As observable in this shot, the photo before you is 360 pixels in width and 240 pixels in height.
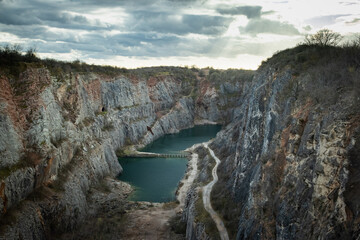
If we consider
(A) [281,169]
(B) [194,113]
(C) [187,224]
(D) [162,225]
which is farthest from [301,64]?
(B) [194,113]

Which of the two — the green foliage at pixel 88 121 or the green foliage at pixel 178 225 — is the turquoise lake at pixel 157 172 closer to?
the green foliage at pixel 178 225

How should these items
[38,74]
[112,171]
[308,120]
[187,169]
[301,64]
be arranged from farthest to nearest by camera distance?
[187,169]
[112,171]
[38,74]
[301,64]
[308,120]

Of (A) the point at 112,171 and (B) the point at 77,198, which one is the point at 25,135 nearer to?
(B) the point at 77,198

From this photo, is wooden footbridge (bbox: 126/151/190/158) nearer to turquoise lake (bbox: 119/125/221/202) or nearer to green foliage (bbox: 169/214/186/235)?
turquoise lake (bbox: 119/125/221/202)

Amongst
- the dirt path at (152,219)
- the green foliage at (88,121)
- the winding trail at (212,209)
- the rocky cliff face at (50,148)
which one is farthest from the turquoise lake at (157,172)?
the green foliage at (88,121)

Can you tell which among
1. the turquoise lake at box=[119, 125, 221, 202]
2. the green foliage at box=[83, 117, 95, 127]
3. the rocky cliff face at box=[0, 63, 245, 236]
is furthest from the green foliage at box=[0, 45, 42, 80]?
the turquoise lake at box=[119, 125, 221, 202]

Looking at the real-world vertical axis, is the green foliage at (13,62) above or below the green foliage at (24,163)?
above
